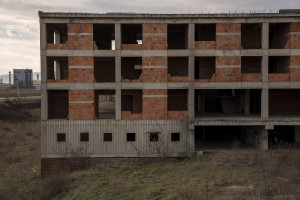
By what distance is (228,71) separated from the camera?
24016mm

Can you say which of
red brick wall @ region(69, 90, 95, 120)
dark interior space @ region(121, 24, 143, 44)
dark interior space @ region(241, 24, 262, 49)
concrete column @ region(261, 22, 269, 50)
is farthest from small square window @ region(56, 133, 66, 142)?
dark interior space @ region(241, 24, 262, 49)

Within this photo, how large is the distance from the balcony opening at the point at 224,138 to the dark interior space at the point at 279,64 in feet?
21.9

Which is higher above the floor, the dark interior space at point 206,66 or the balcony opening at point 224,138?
the dark interior space at point 206,66

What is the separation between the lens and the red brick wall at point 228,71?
24.0 m

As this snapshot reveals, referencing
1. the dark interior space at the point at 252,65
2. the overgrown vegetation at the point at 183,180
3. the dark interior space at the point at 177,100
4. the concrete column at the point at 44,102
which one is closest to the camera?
the overgrown vegetation at the point at 183,180

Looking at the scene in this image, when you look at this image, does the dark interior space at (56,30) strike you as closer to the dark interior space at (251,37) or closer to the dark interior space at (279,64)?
the dark interior space at (251,37)

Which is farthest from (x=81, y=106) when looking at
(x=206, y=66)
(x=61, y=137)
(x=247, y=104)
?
(x=247, y=104)

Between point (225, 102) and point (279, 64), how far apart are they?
276 inches

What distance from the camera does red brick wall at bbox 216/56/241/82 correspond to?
2397 centimetres

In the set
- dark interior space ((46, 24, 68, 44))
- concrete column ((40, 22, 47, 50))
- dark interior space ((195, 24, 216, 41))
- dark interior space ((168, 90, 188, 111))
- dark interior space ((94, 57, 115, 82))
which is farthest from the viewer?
dark interior space ((195, 24, 216, 41))

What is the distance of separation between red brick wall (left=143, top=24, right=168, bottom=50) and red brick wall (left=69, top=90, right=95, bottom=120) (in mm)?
6869

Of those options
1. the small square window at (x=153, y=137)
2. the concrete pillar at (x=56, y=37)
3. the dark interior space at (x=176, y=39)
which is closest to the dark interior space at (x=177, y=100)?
the small square window at (x=153, y=137)

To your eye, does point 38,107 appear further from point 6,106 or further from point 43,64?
point 43,64

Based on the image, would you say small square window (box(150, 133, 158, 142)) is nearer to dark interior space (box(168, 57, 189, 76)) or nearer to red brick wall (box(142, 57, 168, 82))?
red brick wall (box(142, 57, 168, 82))
